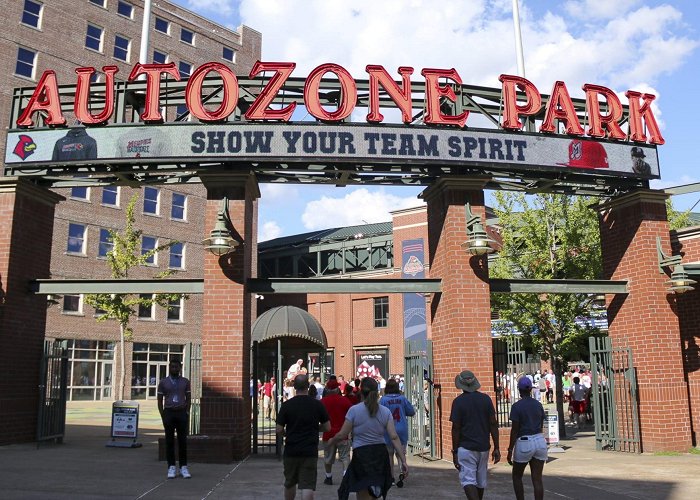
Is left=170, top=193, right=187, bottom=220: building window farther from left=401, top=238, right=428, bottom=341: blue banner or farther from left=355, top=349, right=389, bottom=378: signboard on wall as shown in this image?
Answer: left=355, top=349, right=389, bottom=378: signboard on wall

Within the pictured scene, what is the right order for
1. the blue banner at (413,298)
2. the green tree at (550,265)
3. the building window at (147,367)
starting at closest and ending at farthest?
the green tree at (550,265), the building window at (147,367), the blue banner at (413,298)

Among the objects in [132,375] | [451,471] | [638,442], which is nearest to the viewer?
[451,471]

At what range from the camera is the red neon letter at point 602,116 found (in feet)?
45.1

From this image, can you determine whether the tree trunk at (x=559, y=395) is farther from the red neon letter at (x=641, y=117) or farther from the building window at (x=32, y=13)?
the building window at (x=32, y=13)

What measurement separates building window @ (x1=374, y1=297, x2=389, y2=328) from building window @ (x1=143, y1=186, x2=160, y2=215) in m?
16.8

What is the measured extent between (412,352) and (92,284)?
21.9ft

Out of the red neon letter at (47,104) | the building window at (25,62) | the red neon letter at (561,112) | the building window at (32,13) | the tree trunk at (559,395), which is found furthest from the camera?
the building window at (32,13)

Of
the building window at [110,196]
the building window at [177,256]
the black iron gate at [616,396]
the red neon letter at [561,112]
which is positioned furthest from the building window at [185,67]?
the black iron gate at [616,396]

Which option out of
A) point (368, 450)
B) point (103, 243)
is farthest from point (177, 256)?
point (368, 450)

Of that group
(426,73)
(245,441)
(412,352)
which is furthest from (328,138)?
(245,441)

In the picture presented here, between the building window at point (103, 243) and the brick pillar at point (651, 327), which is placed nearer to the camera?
the brick pillar at point (651, 327)

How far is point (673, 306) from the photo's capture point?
13.9 m

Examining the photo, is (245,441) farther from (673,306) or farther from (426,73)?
(673,306)

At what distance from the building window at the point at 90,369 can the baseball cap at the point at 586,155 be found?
32.3 m
